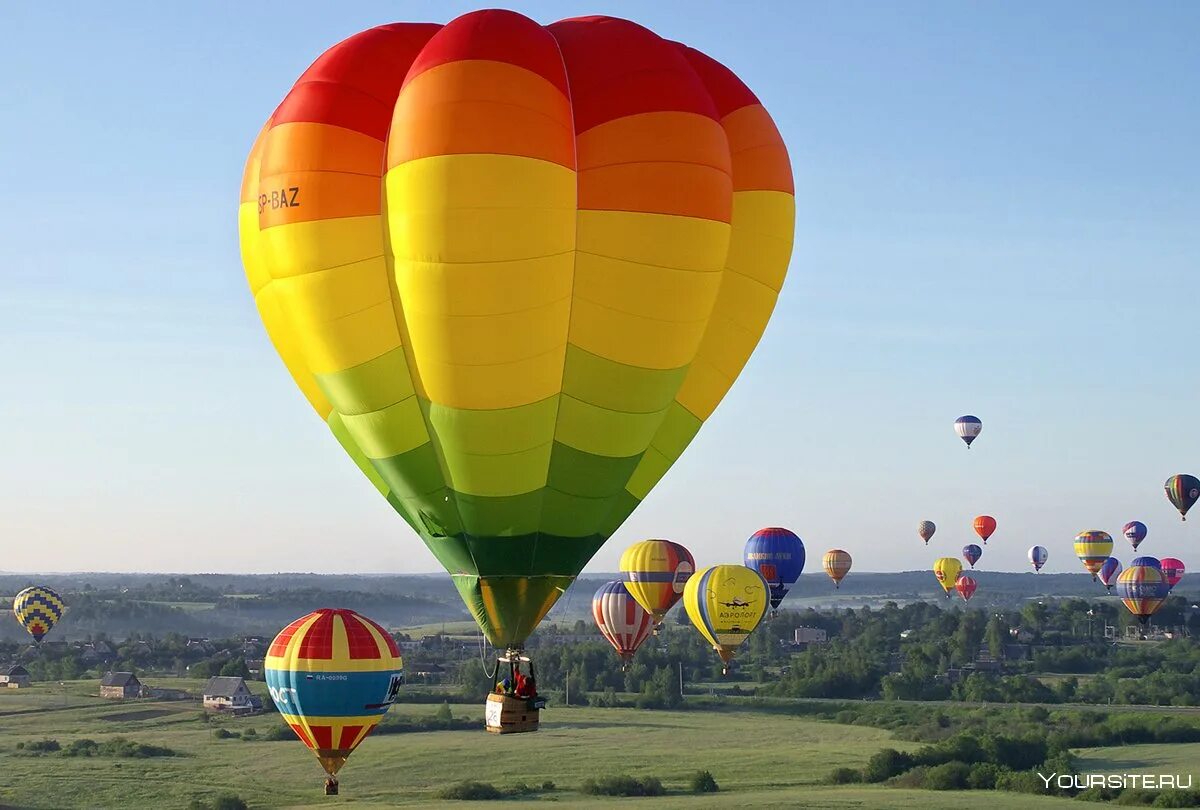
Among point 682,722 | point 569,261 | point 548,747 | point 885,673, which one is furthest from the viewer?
point 885,673

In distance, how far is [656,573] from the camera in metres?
49.2

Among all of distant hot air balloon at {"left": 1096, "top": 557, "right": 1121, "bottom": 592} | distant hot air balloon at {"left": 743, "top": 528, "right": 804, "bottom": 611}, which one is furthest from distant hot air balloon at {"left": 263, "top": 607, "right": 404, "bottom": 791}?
distant hot air balloon at {"left": 1096, "top": 557, "right": 1121, "bottom": 592}

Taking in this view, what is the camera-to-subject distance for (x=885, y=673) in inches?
3209

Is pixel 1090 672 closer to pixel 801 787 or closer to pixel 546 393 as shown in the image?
pixel 801 787

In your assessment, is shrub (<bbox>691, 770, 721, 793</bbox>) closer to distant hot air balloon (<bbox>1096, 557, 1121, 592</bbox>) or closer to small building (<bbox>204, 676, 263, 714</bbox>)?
small building (<bbox>204, 676, 263, 714</bbox>)

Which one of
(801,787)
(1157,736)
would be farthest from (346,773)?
(1157,736)

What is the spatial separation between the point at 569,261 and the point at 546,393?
169 centimetres

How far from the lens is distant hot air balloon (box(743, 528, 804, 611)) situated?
183ft

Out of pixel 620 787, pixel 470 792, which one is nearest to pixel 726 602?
pixel 620 787

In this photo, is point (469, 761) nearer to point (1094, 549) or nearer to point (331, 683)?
point (331, 683)

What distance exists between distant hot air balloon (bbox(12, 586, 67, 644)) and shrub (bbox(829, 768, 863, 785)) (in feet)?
143

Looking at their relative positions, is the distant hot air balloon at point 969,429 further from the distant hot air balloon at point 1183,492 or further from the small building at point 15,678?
the small building at point 15,678

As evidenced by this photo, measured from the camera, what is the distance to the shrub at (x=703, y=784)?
45775mm

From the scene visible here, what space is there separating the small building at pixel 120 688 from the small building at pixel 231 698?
17.4 ft
